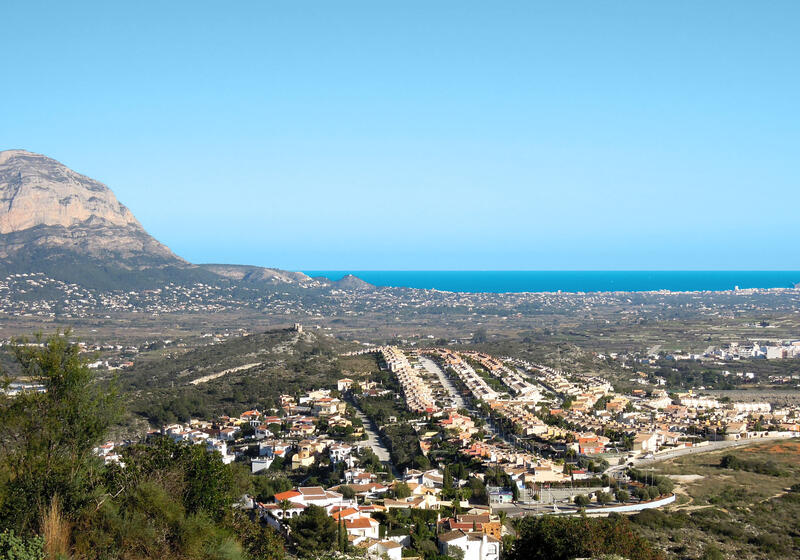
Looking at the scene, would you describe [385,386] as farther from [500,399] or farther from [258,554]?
[258,554]

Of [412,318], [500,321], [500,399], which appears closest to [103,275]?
[412,318]

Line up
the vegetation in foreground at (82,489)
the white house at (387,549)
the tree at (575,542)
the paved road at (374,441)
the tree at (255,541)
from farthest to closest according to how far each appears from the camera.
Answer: the paved road at (374,441) → the white house at (387,549) → the tree at (575,542) → the tree at (255,541) → the vegetation in foreground at (82,489)

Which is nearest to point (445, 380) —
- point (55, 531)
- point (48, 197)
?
point (55, 531)

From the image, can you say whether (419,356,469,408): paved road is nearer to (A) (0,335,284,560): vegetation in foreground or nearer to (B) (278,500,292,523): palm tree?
(B) (278,500,292,523): palm tree

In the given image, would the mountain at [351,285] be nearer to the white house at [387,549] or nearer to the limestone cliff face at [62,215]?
the limestone cliff face at [62,215]

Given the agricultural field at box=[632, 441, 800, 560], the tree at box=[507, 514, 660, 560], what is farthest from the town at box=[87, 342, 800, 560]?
the tree at box=[507, 514, 660, 560]

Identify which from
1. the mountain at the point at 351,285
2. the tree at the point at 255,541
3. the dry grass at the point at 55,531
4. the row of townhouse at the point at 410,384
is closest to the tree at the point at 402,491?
the tree at the point at 255,541

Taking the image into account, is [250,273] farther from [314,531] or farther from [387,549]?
[387,549]
